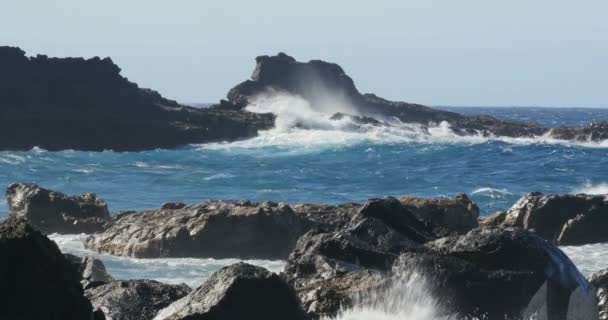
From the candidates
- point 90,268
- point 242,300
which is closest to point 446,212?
point 90,268

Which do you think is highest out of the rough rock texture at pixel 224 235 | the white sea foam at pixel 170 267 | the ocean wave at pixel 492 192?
the rough rock texture at pixel 224 235

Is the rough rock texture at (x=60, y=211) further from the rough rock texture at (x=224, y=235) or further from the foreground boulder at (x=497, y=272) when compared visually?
the foreground boulder at (x=497, y=272)

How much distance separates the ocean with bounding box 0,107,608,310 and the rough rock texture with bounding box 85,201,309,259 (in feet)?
1.73

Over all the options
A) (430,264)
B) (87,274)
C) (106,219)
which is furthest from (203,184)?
(430,264)

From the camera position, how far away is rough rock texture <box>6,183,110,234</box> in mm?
25597

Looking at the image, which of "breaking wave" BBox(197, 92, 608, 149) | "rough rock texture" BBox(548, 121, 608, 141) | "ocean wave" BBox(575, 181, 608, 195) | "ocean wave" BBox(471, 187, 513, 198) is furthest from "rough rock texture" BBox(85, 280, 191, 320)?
"rough rock texture" BBox(548, 121, 608, 141)

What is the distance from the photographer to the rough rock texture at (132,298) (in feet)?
33.5

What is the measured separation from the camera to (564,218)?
22.6 metres

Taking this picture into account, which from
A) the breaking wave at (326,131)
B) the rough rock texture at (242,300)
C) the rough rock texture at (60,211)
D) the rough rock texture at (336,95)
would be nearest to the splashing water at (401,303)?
the rough rock texture at (242,300)

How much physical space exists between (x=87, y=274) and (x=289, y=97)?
73.5m

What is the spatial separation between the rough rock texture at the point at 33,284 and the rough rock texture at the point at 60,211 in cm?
1790

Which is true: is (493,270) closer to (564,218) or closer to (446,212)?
(446,212)

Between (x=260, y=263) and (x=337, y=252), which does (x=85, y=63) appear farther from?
(x=337, y=252)

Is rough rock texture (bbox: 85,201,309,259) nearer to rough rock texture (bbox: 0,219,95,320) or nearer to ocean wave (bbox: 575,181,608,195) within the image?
rough rock texture (bbox: 0,219,95,320)
